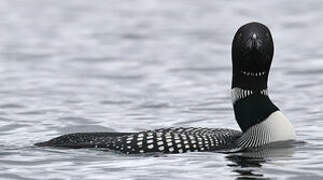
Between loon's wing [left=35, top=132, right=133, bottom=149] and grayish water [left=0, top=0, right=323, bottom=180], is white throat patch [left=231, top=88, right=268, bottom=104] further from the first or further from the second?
loon's wing [left=35, top=132, right=133, bottom=149]

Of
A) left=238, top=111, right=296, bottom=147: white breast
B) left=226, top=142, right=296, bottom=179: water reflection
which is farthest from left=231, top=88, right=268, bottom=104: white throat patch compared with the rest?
left=226, top=142, right=296, bottom=179: water reflection

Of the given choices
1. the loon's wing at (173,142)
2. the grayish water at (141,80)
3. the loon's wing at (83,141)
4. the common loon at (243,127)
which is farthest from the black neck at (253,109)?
the loon's wing at (83,141)

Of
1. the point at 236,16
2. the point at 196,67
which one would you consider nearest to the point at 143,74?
the point at 196,67

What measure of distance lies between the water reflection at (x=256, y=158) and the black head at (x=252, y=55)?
1.57ft

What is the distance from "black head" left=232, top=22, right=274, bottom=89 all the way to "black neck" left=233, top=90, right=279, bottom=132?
0.27ft

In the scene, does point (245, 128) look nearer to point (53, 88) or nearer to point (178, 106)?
point (178, 106)

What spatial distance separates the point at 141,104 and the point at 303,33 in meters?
6.50

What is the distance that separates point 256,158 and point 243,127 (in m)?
0.36

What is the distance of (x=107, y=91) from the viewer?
14.9 metres

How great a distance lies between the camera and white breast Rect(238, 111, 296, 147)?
1002 centimetres

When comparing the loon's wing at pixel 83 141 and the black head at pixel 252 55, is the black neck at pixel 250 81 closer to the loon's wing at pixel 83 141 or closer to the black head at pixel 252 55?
the black head at pixel 252 55

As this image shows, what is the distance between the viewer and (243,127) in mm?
10219

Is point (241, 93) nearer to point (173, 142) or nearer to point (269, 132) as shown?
point (269, 132)

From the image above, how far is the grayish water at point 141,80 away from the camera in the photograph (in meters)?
9.84
